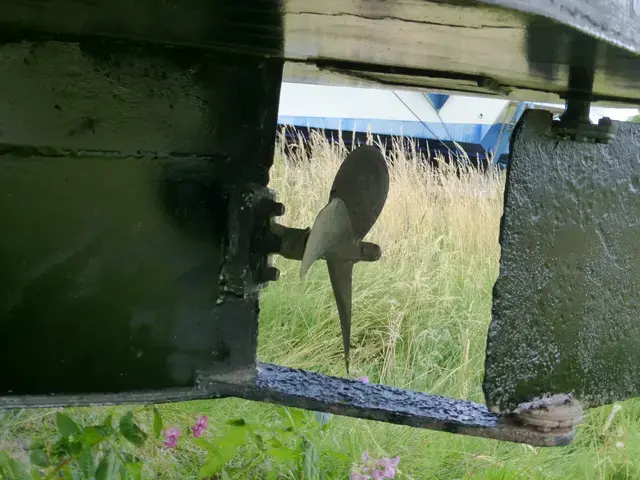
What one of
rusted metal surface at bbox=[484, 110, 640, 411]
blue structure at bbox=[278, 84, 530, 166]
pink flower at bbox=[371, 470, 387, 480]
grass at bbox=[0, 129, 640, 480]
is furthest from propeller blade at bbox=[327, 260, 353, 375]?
blue structure at bbox=[278, 84, 530, 166]

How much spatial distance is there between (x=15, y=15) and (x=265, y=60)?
50cm

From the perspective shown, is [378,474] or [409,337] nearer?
[378,474]

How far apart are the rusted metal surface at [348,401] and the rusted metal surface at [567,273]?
0.23ft

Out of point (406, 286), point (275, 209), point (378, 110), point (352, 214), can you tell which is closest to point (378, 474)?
point (352, 214)

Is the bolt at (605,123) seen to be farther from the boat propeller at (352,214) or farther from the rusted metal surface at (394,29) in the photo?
the boat propeller at (352,214)

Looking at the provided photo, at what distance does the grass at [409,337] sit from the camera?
2.88m

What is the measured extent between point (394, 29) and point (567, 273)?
A: 68cm

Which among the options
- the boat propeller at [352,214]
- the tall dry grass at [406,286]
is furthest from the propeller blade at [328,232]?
the tall dry grass at [406,286]

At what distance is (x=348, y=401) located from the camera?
1.33 meters

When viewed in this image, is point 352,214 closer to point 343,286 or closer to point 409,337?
point 343,286

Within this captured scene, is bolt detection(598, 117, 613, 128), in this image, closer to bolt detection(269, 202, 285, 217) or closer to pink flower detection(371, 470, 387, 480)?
bolt detection(269, 202, 285, 217)

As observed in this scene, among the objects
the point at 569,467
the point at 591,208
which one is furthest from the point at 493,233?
the point at 591,208

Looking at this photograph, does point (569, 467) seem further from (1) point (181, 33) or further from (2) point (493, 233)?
(1) point (181, 33)

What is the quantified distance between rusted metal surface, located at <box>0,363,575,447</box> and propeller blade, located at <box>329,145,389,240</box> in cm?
37
